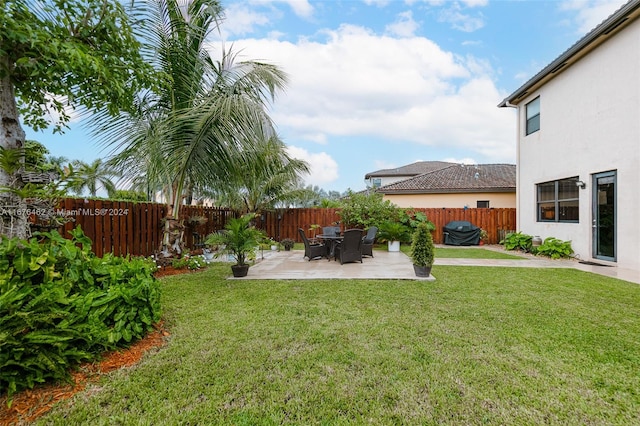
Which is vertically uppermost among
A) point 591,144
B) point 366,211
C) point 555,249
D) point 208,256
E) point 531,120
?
point 531,120

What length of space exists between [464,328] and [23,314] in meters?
4.18

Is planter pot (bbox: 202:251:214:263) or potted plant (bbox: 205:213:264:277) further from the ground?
potted plant (bbox: 205:213:264:277)

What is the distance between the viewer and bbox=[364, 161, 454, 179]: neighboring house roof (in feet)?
105

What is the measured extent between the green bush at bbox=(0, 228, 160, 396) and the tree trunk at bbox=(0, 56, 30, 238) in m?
0.48

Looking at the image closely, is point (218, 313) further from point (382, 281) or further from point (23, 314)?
point (382, 281)

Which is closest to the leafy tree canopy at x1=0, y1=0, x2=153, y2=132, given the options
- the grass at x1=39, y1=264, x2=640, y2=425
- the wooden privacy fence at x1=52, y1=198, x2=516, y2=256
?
the wooden privacy fence at x1=52, y1=198, x2=516, y2=256

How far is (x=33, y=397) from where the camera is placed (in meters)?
2.14

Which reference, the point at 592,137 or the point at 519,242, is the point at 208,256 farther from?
the point at 592,137

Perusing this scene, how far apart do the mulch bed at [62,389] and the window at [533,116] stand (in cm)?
1306

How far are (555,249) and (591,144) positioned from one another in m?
3.16

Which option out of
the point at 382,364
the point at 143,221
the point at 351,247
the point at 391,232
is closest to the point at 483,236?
the point at 391,232

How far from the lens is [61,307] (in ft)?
8.08

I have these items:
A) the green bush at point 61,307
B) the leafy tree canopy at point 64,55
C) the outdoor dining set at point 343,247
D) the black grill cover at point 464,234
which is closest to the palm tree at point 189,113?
the leafy tree canopy at point 64,55

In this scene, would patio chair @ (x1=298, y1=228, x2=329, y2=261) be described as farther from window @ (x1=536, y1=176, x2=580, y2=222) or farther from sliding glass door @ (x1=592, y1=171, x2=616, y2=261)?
window @ (x1=536, y1=176, x2=580, y2=222)
